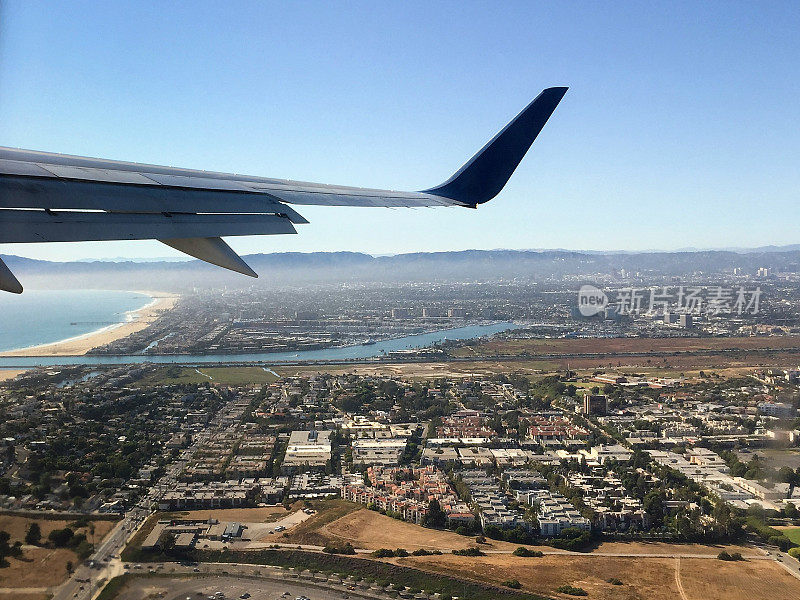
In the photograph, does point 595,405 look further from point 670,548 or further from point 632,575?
point 632,575

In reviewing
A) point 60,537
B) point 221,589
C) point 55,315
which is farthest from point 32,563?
point 55,315

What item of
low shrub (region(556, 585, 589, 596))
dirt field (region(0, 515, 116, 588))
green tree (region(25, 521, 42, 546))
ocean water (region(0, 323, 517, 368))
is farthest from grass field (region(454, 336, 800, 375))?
green tree (region(25, 521, 42, 546))

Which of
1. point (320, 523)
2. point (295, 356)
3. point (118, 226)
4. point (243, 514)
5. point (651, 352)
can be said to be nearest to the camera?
point (118, 226)

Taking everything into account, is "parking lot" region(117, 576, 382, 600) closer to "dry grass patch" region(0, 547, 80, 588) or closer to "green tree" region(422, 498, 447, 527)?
"dry grass patch" region(0, 547, 80, 588)

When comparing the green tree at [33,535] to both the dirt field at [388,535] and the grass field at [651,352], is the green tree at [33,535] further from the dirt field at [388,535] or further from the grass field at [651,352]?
the grass field at [651,352]

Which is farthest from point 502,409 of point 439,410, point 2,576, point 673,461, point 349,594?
point 2,576

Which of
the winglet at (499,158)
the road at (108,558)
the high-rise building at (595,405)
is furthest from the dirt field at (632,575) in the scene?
the high-rise building at (595,405)
